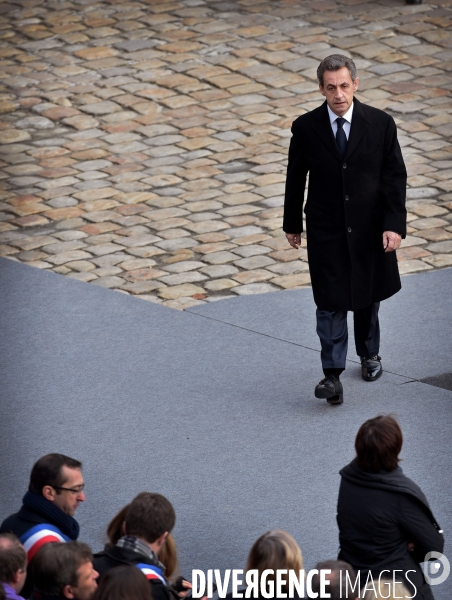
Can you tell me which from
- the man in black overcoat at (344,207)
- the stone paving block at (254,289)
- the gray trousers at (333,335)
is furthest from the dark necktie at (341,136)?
the stone paving block at (254,289)

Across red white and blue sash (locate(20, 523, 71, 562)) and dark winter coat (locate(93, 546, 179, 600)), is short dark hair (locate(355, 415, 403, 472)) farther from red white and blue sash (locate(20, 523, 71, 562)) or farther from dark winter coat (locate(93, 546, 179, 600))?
red white and blue sash (locate(20, 523, 71, 562))

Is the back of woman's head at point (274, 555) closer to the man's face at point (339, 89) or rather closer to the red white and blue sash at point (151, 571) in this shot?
the red white and blue sash at point (151, 571)

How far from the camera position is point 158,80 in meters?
12.1

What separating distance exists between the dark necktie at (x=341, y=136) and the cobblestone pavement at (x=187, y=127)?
6.67ft

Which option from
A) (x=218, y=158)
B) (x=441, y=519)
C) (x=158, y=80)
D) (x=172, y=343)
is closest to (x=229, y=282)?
(x=172, y=343)

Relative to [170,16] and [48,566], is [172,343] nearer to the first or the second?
[48,566]

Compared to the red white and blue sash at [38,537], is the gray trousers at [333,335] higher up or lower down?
lower down

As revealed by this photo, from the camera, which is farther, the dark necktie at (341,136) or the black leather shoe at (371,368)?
the black leather shoe at (371,368)

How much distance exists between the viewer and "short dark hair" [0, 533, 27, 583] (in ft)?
13.4

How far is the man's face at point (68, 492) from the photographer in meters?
4.58

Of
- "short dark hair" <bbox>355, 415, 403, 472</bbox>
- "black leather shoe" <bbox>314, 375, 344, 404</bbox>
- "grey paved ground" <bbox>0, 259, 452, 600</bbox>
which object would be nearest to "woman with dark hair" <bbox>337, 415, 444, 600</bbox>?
"short dark hair" <bbox>355, 415, 403, 472</bbox>

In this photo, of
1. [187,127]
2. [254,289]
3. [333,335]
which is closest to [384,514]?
[333,335]

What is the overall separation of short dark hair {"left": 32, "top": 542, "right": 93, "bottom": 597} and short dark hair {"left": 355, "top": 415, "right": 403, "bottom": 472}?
1.12m

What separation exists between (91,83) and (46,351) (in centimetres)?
545
